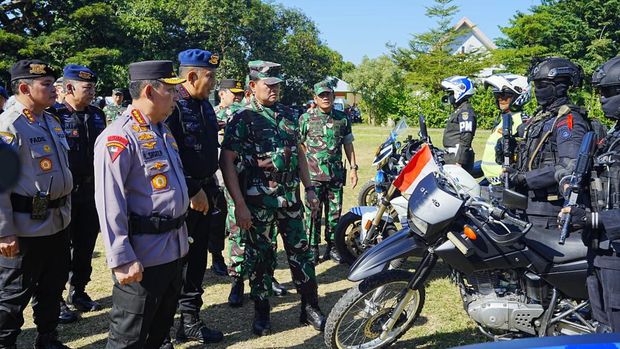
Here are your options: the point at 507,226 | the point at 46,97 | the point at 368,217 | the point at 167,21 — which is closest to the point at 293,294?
the point at 368,217

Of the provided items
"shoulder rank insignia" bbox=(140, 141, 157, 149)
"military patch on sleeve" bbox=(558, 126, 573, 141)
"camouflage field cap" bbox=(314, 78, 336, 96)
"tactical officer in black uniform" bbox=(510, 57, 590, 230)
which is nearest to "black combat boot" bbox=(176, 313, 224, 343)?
"shoulder rank insignia" bbox=(140, 141, 157, 149)

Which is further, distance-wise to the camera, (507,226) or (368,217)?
(368,217)

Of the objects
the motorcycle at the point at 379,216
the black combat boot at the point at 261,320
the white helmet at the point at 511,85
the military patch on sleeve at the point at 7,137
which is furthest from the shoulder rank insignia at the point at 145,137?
the white helmet at the point at 511,85

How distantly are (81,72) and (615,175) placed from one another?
13.6 ft

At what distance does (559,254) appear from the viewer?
10.2 feet

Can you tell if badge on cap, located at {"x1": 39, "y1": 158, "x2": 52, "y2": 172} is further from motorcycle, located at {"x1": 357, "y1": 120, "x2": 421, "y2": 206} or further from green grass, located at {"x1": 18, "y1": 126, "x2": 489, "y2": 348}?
motorcycle, located at {"x1": 357, "y1": 120, "x2": 421, "y2": 206}

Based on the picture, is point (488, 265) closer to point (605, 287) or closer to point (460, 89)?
point (605, 287)

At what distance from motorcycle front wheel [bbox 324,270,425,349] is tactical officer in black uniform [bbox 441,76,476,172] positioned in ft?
7.56

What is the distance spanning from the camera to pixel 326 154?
226 inches

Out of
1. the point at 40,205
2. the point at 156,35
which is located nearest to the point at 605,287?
the point at 40,205

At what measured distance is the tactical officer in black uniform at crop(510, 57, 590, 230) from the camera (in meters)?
3.32

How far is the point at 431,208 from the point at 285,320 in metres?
1.83

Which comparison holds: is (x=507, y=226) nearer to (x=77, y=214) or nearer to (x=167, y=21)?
(x=77, y=214)

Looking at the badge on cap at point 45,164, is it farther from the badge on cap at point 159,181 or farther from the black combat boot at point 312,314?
the black combat boot at point 312,314
